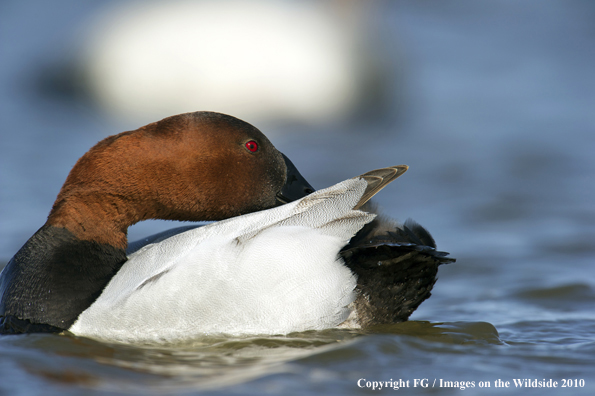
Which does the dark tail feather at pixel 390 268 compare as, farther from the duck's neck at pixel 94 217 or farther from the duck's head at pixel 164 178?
the duck's neck at pixel 94 217

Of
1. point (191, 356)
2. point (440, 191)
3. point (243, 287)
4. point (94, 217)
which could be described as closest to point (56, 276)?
point (94, 217)

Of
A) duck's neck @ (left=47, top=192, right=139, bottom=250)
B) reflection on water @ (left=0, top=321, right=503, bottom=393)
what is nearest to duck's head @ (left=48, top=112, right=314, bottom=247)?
duck's neck @ (left=47, top=192, right=139, bottom=250)

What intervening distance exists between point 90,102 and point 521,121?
5629 millimetres

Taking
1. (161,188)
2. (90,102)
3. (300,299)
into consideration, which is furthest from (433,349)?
(90,102)

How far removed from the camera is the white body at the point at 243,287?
3004mm

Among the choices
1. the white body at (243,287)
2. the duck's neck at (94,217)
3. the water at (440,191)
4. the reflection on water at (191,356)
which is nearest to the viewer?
the reflection on water at (191,356)

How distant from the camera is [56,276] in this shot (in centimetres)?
325

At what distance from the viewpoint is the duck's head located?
3439 mm

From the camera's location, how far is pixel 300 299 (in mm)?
3045

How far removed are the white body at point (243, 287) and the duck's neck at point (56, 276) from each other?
0.10m

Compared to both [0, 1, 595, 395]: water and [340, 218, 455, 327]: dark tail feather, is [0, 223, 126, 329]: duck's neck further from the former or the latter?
[340, 218, 455, 327]: dark tail feather

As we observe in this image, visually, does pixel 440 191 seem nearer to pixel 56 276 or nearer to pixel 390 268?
pixel 390 268

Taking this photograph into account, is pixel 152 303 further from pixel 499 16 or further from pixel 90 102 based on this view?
pixel 499 16

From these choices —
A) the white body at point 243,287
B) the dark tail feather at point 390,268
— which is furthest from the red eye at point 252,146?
the dark tail feather at point 390,268
